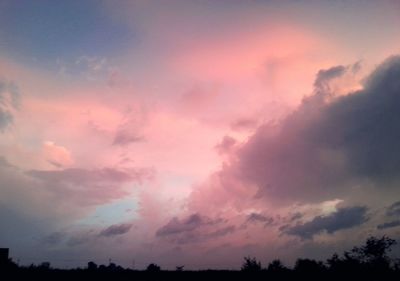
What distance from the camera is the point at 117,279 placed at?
148 feet

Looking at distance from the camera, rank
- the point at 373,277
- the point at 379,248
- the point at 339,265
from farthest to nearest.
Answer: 1. the point at 379,248
2. the point at 339,265
3. the point at 373,277

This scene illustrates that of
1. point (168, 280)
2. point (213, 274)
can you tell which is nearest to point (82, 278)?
point (168, 280)

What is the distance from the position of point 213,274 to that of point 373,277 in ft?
Answer: 68.7

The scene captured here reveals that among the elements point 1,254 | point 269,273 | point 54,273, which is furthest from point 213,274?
point 1,254

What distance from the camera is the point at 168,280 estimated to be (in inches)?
1876

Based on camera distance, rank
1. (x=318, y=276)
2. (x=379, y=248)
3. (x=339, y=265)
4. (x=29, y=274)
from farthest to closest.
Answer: (x=379, y=248) < (x=339, y=265) < (x=318, y=276) < (x=29, y=274)

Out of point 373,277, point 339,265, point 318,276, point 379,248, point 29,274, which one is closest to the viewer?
point 29,274

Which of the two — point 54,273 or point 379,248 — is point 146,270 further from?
point 379,248

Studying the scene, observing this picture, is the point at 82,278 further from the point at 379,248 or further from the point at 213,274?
the point at 379,248

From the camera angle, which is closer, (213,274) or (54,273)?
(54,273)

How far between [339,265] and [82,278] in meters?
36.2

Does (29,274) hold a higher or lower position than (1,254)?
lower

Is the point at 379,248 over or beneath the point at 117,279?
over

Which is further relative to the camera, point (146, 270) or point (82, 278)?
point (146, 270)
